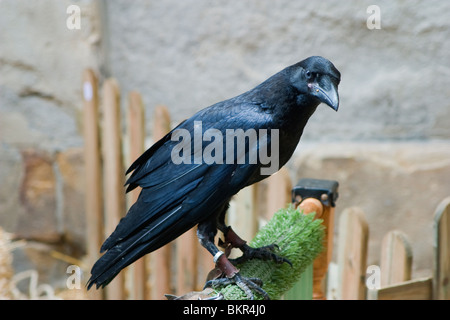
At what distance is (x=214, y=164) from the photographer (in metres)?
1.42

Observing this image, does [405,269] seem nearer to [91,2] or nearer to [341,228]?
[341,228]

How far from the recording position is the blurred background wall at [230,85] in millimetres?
2539

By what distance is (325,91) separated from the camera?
138 centimetres

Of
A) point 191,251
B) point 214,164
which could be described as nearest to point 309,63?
point 214,164

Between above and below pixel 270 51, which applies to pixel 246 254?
below

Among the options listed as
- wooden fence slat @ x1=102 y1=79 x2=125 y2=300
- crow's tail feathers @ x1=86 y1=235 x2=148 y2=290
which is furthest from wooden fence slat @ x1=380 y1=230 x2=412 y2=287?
wooden fence slat @ x1=102 y1=79 x2=125 y2=300

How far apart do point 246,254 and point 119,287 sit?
3.41ft

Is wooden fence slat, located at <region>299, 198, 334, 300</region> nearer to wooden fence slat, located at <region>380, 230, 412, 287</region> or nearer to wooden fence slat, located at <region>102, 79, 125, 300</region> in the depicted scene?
wooden fence slat, located at <region>380, 230, 412, 287</region>

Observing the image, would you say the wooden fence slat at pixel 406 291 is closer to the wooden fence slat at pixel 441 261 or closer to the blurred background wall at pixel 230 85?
the wooden fence slat at pixel 441 261

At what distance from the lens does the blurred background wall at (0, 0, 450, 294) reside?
2.54m

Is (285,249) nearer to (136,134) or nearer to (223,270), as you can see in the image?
(223,270)

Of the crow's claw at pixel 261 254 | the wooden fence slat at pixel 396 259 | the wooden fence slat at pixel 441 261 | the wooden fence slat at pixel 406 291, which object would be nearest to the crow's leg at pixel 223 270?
the crow's claw at pixel 261 254

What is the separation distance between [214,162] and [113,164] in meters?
1.09

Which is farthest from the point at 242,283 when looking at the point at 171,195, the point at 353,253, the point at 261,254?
the point at 353,253
